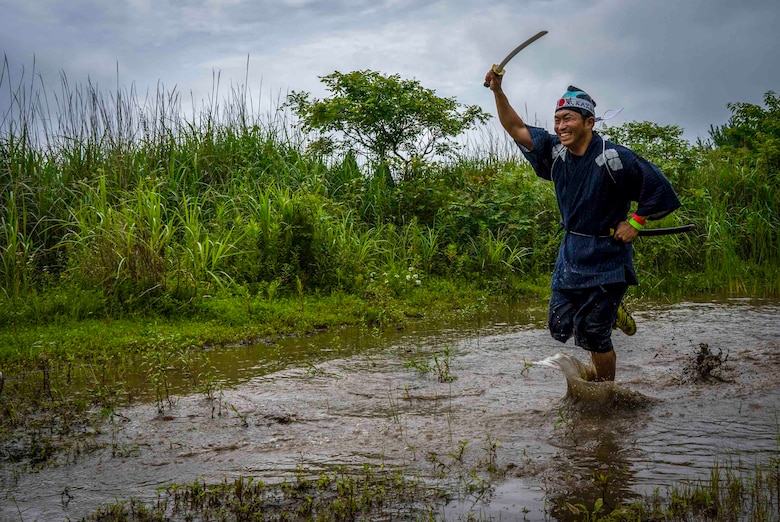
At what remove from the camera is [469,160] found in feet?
47.6

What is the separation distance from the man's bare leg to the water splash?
A: 0.22ft

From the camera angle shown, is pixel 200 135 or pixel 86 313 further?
pixel 200 135

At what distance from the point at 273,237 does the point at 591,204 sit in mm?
5486

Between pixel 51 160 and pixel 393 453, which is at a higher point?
pixel 51 160

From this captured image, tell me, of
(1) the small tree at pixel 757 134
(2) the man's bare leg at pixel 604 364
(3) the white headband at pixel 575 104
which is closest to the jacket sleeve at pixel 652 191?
(3) the white headband at pixel 575 104

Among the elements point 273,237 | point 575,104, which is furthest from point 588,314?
point 273,237

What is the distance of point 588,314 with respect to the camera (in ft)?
16.4

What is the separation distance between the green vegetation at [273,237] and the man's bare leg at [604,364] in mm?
1377

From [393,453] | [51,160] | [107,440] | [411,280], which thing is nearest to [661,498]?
[393,453]

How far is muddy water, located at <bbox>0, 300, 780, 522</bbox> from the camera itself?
392cm

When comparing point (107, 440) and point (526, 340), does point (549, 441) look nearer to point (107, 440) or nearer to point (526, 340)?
point (107, 440)

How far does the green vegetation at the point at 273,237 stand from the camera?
23.7 feet

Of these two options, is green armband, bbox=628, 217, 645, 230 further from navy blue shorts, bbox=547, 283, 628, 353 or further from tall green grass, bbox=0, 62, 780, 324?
tall green grass, bbox=0, 62, 780, 324

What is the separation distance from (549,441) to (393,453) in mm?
921
